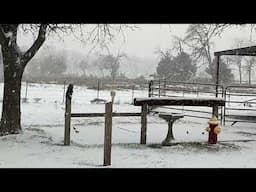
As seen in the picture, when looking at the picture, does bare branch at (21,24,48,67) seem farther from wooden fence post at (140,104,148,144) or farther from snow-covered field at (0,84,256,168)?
wooden fence post at (140,104,148,144)

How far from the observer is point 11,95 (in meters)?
7.78

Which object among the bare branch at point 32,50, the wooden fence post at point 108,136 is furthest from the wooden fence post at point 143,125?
the bare branch at point 32,50

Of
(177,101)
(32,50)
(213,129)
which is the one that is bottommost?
(213,129)

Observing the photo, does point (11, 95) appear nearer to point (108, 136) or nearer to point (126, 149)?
point (126, 149)

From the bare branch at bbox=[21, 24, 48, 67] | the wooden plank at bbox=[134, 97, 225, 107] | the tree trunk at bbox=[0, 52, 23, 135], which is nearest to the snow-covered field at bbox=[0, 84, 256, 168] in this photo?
the tree trunk at bbox=[0, 52, 23, 135]

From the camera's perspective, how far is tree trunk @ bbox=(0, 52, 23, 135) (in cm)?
766

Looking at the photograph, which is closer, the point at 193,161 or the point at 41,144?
the point at 193,161

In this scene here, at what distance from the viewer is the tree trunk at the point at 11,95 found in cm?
766

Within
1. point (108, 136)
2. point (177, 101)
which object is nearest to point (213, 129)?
point (177, 101)

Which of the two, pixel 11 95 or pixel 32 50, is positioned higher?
pixel 32 50
